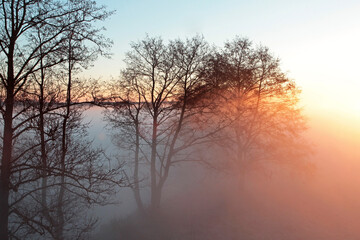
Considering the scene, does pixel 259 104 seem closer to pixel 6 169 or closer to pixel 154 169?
pixel 154 169

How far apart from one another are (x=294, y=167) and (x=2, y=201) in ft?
46.2

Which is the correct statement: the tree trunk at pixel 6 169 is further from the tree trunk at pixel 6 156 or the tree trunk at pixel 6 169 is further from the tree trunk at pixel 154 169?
the tree trunk at pixel 154 169

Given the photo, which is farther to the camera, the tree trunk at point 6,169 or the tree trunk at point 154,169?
the tree trunk at point 154,169

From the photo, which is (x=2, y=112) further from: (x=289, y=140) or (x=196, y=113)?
(x=289, y=140)

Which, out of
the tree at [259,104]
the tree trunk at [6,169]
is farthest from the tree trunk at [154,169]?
the tree trunk at [6,169]

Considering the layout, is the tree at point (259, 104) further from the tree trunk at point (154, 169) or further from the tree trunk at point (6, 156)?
the tree trunk at point (6, 156)

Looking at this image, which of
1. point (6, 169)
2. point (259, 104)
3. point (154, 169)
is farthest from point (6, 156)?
point (259, 104)

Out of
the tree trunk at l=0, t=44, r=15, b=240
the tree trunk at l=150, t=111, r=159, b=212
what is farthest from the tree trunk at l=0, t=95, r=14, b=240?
the tree trunk at l=150, t=111, r=159, b=212

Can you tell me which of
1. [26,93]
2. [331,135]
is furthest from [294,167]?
[331,135]

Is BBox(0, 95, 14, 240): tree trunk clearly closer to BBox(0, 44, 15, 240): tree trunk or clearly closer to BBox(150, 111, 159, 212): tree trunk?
BBox(0, 44, 15, 240): tree trunk

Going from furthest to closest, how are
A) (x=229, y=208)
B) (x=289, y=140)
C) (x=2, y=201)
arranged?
(x=289, y=140) < (x=229, y=208) < (x=2, y=201)

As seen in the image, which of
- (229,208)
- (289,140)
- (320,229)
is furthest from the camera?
(289,140)

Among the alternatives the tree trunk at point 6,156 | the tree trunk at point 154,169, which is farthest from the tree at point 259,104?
the tree trunk at point 6,156

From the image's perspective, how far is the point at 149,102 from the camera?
546 inches
